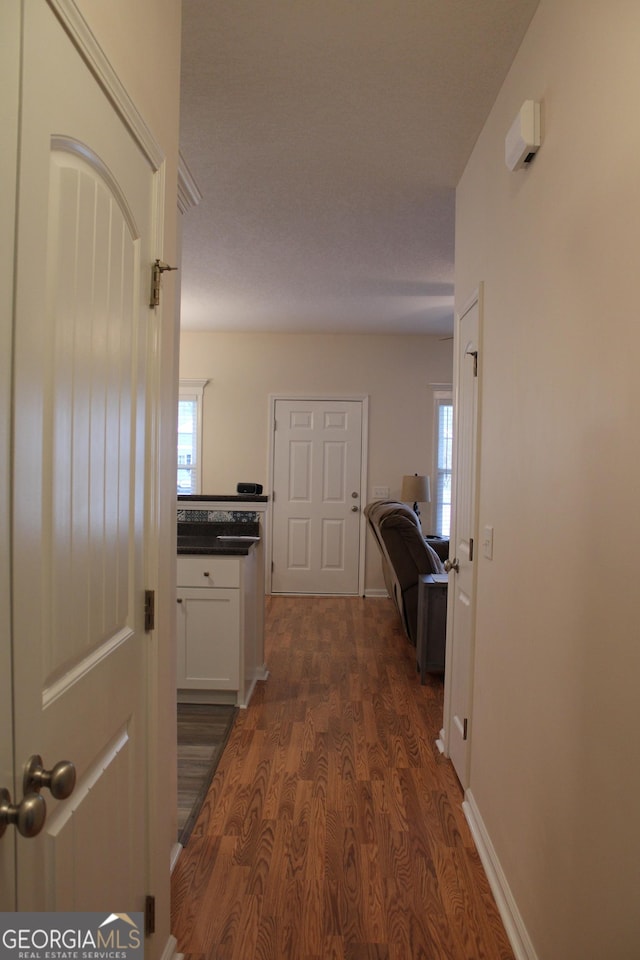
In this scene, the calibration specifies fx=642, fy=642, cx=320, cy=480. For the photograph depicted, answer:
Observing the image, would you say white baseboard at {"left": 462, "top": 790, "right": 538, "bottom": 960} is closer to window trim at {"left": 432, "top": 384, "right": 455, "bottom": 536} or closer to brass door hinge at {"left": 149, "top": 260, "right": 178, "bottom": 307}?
brass door hinge at {"left": 149, "top": 260, "right": 178, "bottom": 307}

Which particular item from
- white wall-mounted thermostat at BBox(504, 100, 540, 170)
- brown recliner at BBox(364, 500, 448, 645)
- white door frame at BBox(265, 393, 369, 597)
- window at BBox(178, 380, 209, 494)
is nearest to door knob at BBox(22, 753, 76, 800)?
white wall-mounted thermostat at BBox(504, 100, 540, 170)

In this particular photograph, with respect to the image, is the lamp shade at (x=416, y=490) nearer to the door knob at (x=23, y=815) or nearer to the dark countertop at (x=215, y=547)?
the dark countertop at (x=215, y=547)

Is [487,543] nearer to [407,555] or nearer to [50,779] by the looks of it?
[50,779]

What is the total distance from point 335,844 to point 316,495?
4613mm

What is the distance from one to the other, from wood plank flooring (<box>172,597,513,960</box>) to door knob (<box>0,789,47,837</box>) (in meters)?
1.30

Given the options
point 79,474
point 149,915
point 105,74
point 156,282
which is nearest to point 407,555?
point 149,915

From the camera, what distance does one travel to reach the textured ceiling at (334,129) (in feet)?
6.62

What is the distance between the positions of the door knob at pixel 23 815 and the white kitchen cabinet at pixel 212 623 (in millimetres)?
2694

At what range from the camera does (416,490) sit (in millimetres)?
6488

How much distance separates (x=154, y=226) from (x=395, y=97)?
1424 mm

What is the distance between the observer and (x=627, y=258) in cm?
123

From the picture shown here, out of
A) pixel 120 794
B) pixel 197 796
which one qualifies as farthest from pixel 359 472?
pixel 120 794

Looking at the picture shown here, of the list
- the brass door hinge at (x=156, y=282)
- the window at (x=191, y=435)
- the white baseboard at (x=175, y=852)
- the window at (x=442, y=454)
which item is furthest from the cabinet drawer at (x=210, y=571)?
the window at (x=442, y=454)

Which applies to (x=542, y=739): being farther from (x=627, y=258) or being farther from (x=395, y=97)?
(x=395, y=97)
